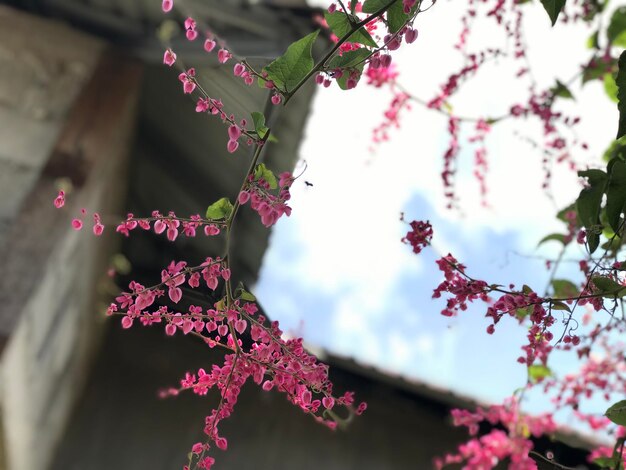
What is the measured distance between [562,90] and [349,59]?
0.92 m

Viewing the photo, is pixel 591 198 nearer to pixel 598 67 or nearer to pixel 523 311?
pixel 523 311

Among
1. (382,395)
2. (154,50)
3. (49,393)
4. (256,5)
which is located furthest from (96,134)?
(382,395)

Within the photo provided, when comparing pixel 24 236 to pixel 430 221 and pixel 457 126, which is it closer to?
pixel 457 126

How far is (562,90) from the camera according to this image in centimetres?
149

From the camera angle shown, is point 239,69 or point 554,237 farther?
point 554,237

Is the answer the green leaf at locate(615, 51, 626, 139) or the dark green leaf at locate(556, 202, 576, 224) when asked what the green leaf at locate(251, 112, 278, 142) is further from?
the dark green leaf at locate(556, 202, 576, 224)

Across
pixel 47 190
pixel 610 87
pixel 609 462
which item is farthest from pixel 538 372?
pixel 47 190

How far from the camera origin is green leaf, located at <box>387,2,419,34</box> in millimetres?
702

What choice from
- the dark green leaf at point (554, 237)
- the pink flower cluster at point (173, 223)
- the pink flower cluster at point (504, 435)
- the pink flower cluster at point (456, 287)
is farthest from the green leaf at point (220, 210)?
the pink flower cluster at point (504, 435)

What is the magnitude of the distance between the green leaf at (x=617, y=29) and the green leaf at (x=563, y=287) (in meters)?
0.51

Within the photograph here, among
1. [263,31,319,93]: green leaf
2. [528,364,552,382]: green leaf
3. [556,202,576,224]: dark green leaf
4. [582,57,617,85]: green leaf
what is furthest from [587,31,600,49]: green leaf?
[263,31,319,93]: green leaf

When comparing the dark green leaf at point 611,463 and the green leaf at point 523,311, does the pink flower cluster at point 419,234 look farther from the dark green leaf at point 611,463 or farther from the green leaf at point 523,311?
the dark green leaf at point 611,463

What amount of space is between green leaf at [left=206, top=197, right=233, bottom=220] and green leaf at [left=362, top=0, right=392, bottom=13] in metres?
0.25

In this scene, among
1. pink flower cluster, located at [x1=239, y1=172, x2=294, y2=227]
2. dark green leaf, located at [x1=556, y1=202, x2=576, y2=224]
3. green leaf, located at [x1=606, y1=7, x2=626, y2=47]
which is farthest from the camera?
green leaf, located at [x1=606, y1=7, x2=626, y2=47]
